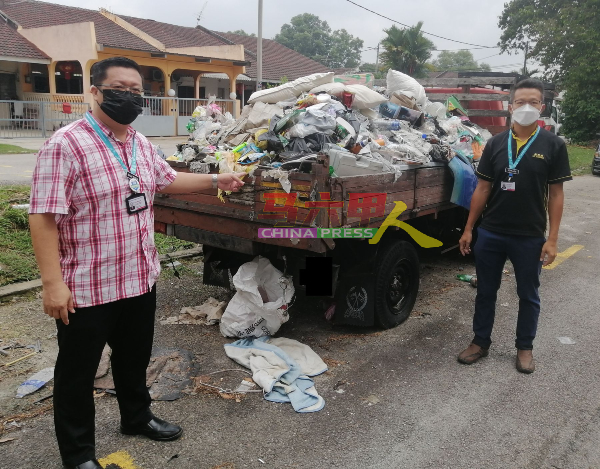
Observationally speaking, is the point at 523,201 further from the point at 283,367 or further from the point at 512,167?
the point at 283,367

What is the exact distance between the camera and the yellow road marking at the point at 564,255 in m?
6.48

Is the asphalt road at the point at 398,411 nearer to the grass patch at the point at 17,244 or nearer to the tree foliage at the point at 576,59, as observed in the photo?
the grass patch at the point at 17,244

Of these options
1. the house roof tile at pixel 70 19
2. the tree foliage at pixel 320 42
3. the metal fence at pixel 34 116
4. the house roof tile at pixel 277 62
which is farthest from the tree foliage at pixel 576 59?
the tree foliage at pixel 320 42

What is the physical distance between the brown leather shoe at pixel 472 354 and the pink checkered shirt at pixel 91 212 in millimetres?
2437

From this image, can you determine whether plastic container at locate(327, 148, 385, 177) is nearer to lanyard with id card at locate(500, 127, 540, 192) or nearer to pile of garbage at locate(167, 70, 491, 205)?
pile of garbage at locate(167, 70, 491, 205)

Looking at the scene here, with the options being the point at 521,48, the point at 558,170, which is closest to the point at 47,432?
the point at 558,170

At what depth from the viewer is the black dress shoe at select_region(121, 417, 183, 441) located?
2.80m

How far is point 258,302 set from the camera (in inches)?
151

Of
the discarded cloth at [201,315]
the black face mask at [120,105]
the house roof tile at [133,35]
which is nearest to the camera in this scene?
the black face mask at [120,105]

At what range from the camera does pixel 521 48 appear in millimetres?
37719

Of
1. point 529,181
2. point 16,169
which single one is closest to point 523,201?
point 529,181

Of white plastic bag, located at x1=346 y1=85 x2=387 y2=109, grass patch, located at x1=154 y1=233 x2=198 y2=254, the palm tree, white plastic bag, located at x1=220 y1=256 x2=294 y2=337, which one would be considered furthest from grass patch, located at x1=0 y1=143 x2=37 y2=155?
the palm tree

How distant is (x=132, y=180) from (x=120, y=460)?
141 centimetres

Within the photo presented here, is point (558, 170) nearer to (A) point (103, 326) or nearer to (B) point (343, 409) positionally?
(B) point (343, 409)
